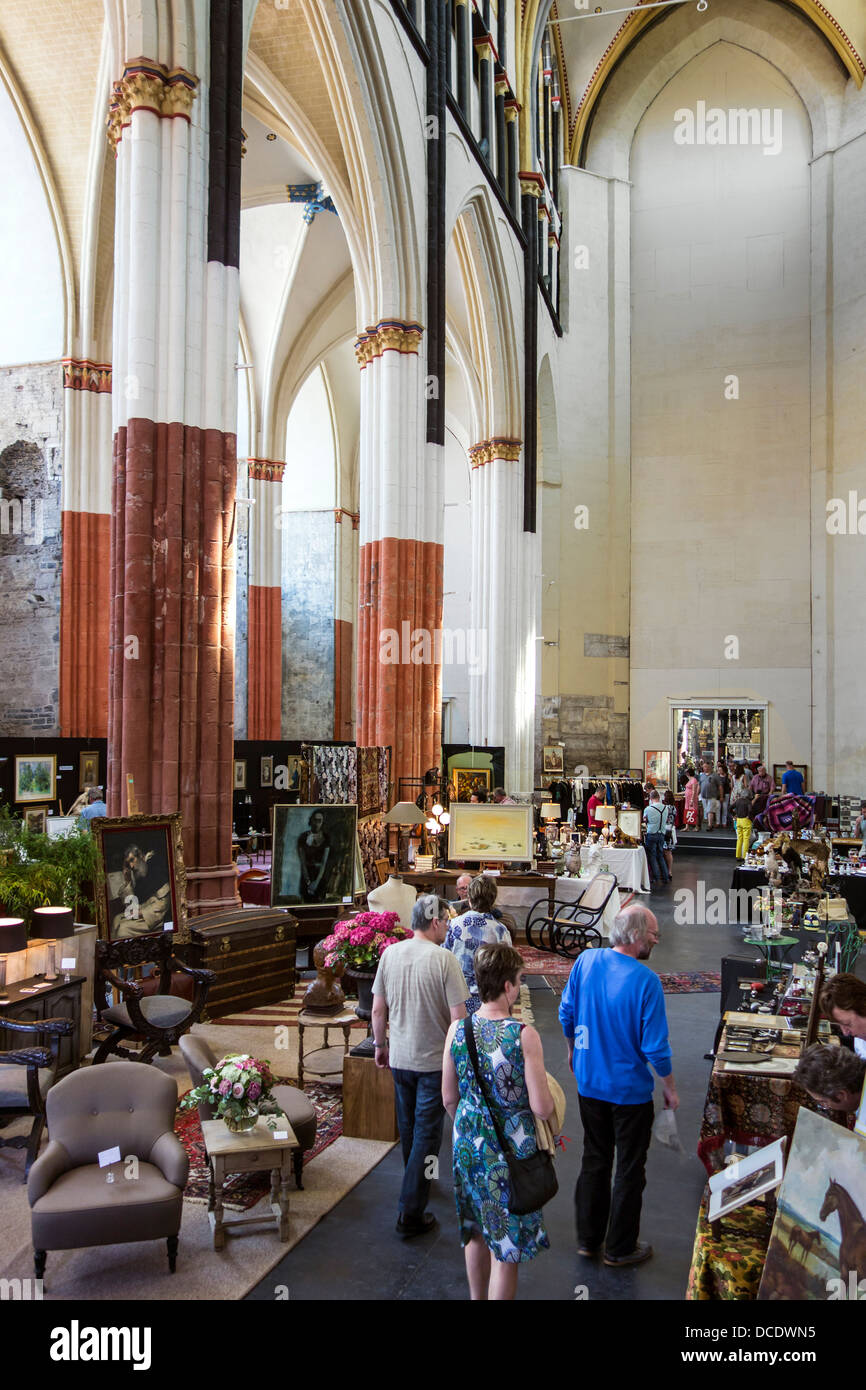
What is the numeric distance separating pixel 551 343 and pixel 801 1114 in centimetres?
2398

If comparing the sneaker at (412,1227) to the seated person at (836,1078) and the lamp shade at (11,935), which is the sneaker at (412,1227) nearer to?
the seated person at (836,1078)

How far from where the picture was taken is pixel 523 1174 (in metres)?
3.30

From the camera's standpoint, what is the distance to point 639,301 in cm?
2580

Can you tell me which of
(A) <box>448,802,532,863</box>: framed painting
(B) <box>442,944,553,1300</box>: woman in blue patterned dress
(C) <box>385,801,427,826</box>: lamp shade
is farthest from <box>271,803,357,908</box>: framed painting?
(B) <box>442,944,553,1300</box>: woman in blue patterned dress

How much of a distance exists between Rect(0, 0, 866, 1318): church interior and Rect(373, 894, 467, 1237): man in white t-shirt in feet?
0.14

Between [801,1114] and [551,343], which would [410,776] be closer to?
[801,1114]

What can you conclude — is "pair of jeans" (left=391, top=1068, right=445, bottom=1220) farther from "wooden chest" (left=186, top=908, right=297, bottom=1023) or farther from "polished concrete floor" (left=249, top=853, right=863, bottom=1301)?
"wooden chest" (left=186, top=908, right=297, bottom=1023)

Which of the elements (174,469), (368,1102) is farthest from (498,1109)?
(174,469)

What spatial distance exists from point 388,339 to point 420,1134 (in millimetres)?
12206

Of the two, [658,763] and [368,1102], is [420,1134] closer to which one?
[368,1102]

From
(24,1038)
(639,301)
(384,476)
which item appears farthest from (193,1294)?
(639,301)

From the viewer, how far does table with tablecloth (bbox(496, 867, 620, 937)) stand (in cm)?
1108

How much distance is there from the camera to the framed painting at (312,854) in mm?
9492

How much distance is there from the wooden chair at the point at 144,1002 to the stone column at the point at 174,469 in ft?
4.69
